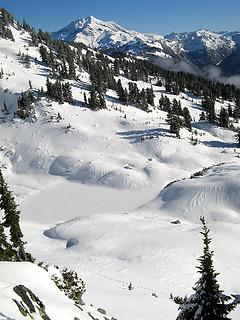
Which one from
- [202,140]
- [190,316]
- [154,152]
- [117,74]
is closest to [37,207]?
[154,152]

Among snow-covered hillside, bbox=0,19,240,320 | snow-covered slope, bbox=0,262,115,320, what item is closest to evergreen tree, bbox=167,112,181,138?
snow-covered hillside, bbox=0,19,240,320

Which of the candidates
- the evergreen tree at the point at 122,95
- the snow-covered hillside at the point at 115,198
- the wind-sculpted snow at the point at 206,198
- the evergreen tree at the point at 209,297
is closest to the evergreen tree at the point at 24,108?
the snow-covered hillside at the point at 115,198

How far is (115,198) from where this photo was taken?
88688 millimetres

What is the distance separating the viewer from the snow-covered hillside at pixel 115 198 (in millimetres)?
44375

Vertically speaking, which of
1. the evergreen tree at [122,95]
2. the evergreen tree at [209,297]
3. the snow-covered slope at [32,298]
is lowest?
the snow-covered slope at [32,298]

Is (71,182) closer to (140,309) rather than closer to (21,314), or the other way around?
(140,309)

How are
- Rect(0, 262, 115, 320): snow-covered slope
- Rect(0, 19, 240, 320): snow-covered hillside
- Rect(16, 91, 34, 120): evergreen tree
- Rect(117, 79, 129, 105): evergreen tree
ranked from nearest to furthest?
Rect(0, 262, 115, 320): snow-covered slope
Rect(0, 19, 240, 320): snow-covered hillside
Rect(16, 91, 34, 120): evergreen tree
Rect(117, 79, 129, 105): evergreen tree

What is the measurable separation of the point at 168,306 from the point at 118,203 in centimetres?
4858

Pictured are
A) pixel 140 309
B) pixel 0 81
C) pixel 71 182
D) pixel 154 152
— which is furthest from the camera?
pixel 0 81

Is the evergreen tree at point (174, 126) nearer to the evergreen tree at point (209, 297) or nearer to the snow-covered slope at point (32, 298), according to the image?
the snow-covered slope at point (32, 298)

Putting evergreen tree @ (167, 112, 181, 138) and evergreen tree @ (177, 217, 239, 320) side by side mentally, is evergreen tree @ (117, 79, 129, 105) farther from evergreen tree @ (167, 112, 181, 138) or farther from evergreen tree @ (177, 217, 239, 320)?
evergreen tree @ (177, 217, 239, 320)

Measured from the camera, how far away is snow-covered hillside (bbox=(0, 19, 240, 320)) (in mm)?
Answer: 44375

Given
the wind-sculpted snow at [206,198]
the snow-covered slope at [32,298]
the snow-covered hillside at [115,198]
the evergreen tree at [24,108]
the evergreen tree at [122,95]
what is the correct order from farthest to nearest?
the evergreen tree at [122,95], the evergreen tree at [24,108], the wind-sculpted snow at [206,198], the snow-covered hillside at [115,198], the snow-covered slope at [32,298]

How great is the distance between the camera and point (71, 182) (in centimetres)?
9781
